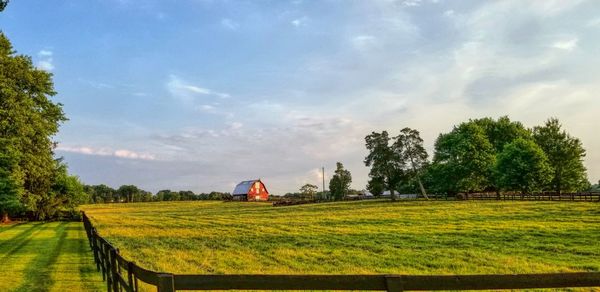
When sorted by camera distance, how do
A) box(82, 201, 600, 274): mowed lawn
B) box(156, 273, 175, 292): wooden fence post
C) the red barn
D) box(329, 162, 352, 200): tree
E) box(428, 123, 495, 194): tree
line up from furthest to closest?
the red barn → box(329, 162, 352, 200): tree → box(428, 123, 495, 194): tree → box(82, 201, 600, 274): mowed lawn → box(156, 273, 175, 292): wooden fence post

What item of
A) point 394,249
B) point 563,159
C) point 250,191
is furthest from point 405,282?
point 250,191

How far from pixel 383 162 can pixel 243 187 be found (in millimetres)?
62055

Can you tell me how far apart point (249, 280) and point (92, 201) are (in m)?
155

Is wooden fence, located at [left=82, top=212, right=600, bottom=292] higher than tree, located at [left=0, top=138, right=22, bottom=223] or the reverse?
the reverse

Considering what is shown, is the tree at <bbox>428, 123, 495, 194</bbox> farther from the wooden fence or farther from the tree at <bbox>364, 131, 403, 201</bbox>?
the wooden fence

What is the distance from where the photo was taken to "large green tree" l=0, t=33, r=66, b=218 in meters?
43.8

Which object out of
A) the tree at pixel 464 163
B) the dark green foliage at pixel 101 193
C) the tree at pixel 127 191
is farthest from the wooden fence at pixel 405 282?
the tree at pixel 127 191

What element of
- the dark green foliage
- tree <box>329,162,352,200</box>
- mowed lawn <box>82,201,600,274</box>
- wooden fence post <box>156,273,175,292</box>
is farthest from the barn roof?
wooden fence post <box>156,273,175,292</box>

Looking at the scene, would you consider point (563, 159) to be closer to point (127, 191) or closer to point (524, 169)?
point (524, 169)

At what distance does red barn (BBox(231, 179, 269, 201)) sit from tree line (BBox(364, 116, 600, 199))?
54.7m

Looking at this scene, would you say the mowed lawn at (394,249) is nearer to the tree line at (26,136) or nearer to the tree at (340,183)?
the tree line at (26,136)

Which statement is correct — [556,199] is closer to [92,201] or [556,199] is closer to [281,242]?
[281,242]

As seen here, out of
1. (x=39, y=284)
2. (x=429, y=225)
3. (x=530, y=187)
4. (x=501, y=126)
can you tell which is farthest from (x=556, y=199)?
(x=39, y=284)

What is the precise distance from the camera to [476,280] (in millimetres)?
5719
